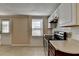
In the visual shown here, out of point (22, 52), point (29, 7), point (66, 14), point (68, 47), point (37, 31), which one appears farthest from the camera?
point (37, 31)

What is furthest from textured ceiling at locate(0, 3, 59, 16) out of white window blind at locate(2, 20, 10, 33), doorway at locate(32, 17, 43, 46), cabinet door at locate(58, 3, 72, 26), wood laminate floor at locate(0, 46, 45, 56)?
white window blind at locate(2, 20, 10, 33)

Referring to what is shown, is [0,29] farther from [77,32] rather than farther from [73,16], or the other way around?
[73,16]

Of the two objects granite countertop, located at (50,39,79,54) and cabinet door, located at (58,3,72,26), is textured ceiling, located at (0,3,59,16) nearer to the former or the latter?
cabinet door, located at (58,3,72,26)

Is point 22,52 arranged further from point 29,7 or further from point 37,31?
point 37,31

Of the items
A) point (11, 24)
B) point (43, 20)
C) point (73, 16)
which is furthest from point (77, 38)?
point (11, 24)

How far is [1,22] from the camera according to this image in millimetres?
8750

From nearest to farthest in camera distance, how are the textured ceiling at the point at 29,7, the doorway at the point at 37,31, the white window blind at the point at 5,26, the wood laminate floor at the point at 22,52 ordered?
the textured ceiling at the point at 29,7 → the wood laminate floor at the point at 22,52 → the doorway at the point at 37,31 → the white window blind at the point at 5,26

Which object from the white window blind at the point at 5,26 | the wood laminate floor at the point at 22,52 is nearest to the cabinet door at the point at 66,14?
the wood laminate floor at the point at 22,52

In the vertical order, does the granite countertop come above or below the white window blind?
below

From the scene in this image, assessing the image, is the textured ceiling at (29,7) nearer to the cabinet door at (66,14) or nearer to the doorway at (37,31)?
the cabinet door at (66,14)

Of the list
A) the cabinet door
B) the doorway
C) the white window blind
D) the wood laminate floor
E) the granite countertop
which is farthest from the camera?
the white window blind

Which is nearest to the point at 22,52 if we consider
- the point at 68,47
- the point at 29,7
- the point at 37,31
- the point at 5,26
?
the point at 29,7

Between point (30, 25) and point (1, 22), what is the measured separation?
1874 millimetres

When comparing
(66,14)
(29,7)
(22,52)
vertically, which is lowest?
(22,52)
